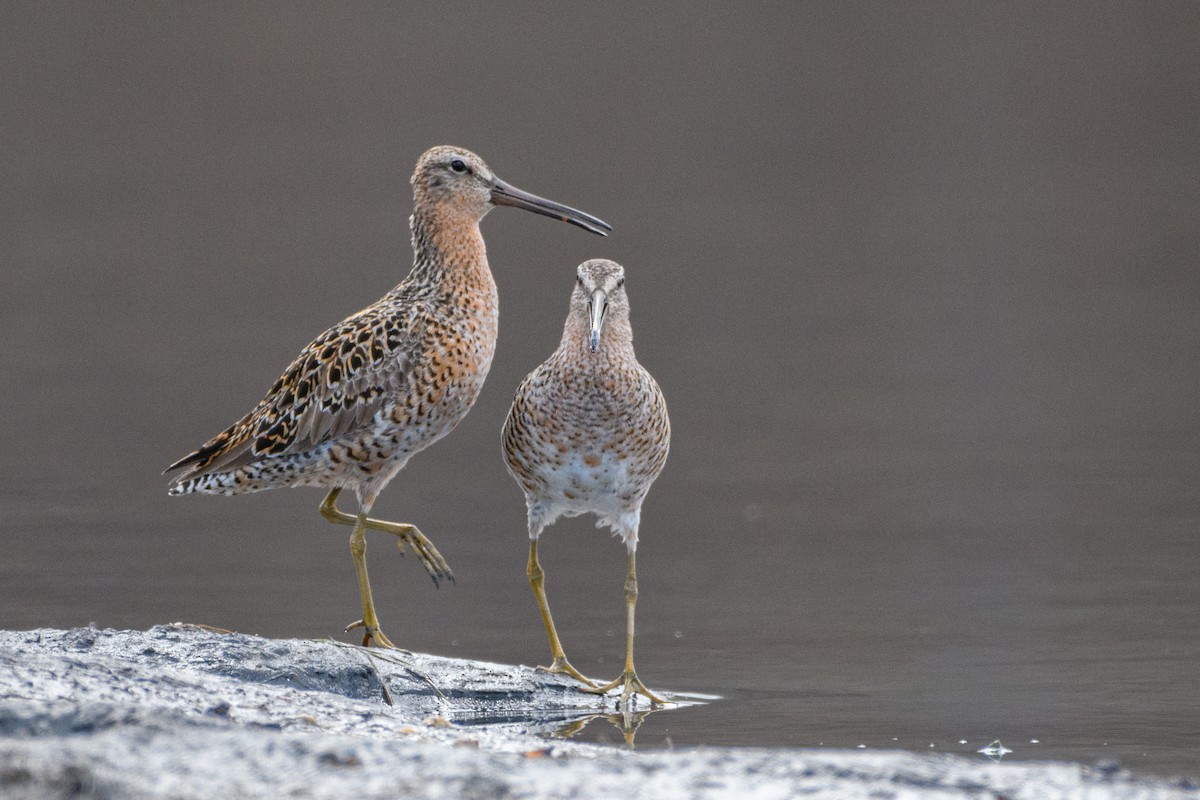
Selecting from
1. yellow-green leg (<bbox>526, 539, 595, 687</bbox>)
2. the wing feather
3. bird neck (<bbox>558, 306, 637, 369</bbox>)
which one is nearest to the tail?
the wing feather

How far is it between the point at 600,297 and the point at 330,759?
2578 mm

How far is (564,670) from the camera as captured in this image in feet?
20.1

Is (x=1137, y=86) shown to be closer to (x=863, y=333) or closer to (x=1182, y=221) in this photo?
(x=1182, y=221)

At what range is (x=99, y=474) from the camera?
982cm

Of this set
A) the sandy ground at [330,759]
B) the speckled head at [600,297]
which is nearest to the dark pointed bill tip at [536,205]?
the speckled head at [600,297]

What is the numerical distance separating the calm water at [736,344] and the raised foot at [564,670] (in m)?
0.35

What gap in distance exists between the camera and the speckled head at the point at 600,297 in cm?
611

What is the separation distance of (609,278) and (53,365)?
714 cm

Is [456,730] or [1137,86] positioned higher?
[1137,86]

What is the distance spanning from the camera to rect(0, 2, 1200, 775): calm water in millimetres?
6930

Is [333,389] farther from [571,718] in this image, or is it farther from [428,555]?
[571,718]

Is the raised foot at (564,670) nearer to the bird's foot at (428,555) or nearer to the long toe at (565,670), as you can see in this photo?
the long toe at (565,670)

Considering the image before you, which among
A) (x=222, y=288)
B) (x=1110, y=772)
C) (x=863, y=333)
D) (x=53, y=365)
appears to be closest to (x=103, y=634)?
(x=1110, y=772)

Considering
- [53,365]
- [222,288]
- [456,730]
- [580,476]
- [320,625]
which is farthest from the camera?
[222,288]
